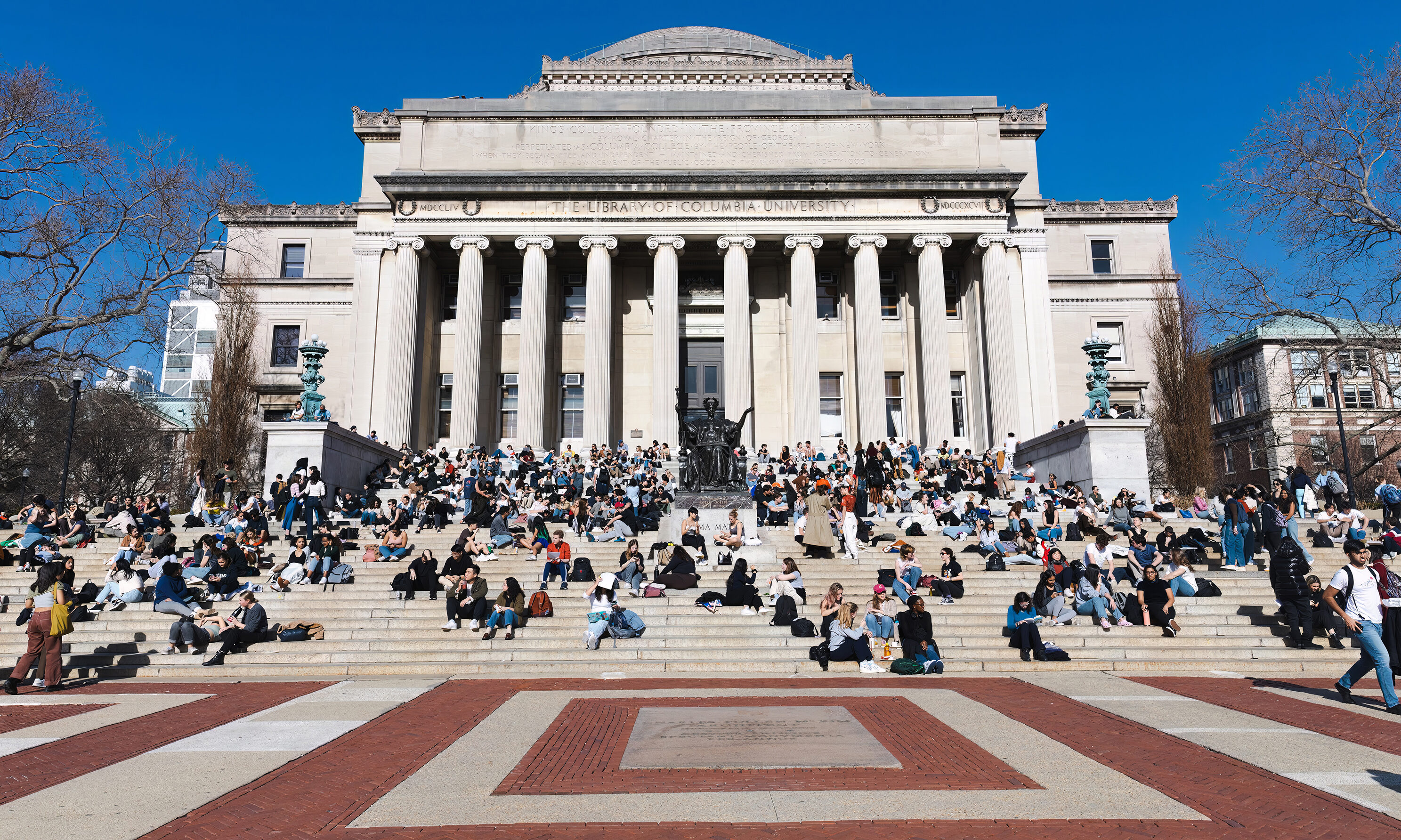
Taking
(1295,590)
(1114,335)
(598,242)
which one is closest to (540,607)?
(1295,590)

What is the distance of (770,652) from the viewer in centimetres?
1456

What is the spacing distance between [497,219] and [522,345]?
609 centimetres

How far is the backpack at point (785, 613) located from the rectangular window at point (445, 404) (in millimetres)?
28047

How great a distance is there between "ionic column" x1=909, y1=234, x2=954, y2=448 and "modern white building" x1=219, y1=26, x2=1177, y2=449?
0.11 m

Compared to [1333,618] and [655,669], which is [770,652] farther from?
[1333,618]

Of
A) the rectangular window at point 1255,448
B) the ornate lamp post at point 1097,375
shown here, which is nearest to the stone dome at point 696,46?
the ornate lamp post at point 1097,375

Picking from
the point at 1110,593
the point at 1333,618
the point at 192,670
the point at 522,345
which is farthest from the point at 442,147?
the point at 1333,618

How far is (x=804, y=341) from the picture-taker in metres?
38.5

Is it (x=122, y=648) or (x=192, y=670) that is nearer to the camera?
(x=192, y=670)

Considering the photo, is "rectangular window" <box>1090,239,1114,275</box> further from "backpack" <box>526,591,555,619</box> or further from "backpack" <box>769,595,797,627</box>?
"backpack" <box>526,591,555,619</box>

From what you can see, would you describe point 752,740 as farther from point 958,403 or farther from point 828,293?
point 828,293

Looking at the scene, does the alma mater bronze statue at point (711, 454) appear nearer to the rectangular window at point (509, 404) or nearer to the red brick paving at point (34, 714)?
the red brick paving at point (34, 714)

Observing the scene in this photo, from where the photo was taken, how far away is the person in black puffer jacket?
14469mm

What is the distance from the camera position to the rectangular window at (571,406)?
4088cm
